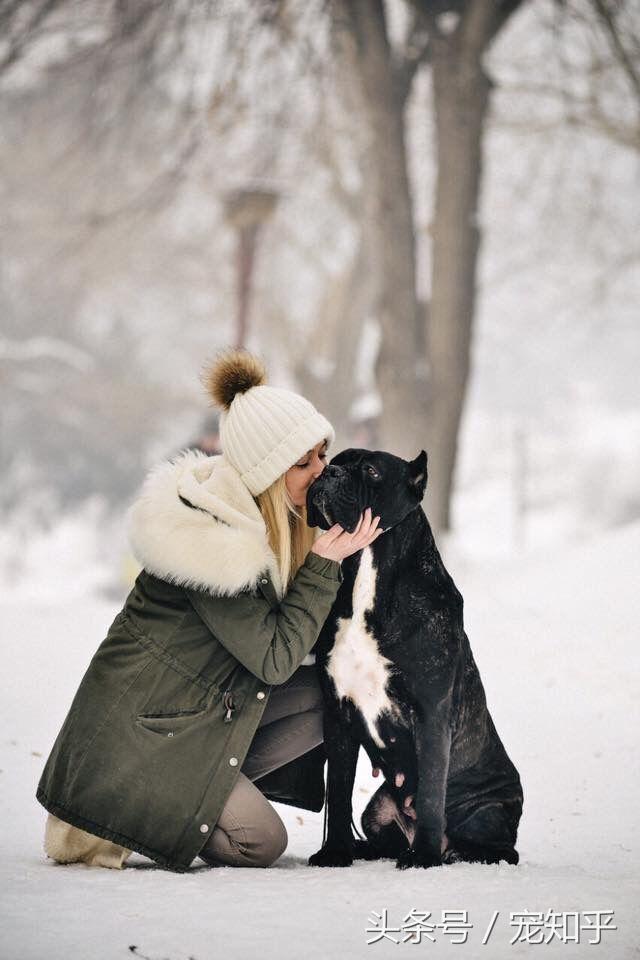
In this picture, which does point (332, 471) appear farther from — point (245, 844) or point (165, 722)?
point (245, 844)

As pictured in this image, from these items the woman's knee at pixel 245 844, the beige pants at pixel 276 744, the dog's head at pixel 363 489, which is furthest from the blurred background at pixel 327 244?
the woman's knee at pixel 245 844

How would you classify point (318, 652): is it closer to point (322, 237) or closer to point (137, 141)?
point (137, 141)

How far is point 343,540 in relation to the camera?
11.1 feet

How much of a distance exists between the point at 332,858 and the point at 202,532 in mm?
1149

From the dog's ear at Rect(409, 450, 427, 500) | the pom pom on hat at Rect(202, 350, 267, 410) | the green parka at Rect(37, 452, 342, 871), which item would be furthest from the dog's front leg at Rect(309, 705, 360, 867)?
the pom pom on hat at Rect(202, 350, 267, 410)

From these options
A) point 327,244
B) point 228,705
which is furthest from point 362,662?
point 327,244

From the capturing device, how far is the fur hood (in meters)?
3.23

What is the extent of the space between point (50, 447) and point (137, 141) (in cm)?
1119

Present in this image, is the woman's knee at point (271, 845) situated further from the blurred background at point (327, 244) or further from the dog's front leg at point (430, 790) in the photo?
the blurred background at point (327, 244)

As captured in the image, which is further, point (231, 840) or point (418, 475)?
point (418, 475)

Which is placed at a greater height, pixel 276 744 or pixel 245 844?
pixel 276 744

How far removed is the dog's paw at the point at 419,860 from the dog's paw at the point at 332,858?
20cm

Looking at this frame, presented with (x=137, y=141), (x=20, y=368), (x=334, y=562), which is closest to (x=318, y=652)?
(x=334, y=562)

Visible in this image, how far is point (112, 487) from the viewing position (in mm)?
Answer: 24484
